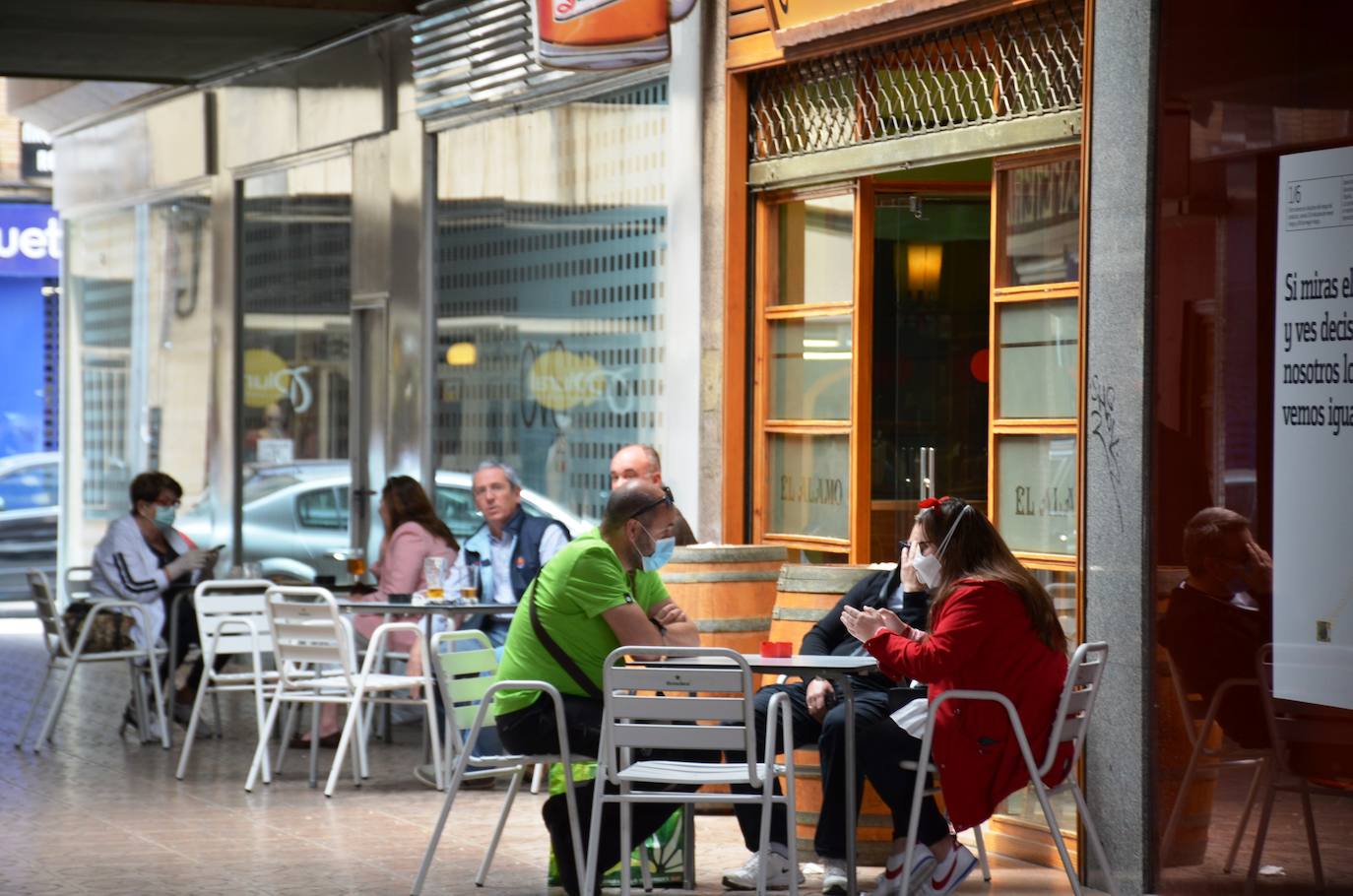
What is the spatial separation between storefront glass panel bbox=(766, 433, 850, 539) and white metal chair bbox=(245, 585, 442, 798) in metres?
1.86

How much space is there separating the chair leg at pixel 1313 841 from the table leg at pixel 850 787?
140 cm

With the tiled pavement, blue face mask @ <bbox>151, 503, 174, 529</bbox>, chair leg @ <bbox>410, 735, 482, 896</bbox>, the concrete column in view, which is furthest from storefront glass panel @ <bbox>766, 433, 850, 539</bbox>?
blue face mask @ <bbox>151, 503, 174, 529</bbox>

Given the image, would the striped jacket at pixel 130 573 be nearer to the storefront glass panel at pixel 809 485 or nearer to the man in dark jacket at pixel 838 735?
the storefront glass panel at pixel 809 485

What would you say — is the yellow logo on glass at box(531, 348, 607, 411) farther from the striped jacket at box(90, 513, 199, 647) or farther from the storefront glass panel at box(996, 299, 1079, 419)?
the storefront glass panel at box(996, 299, 1079, 419)

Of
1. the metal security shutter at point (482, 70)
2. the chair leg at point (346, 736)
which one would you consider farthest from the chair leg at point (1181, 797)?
the metal security shutter at point (482, 70)

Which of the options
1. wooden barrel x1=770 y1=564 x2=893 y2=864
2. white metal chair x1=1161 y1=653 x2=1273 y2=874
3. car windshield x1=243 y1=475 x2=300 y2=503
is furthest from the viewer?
car windshield x1=243 y1=475 x2=300 y2=503

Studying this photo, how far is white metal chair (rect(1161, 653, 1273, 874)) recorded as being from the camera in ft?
22.4

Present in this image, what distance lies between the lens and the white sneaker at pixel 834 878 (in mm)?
7258

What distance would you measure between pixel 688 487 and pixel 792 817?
4240 millimetres

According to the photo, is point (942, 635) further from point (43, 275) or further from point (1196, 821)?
point (43, 275)

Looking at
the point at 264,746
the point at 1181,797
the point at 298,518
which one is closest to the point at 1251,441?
the point at 1181,797

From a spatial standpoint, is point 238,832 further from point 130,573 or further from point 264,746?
point 130,573

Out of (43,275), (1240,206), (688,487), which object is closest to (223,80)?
(688,487)

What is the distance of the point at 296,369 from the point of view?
1565 centimetres
